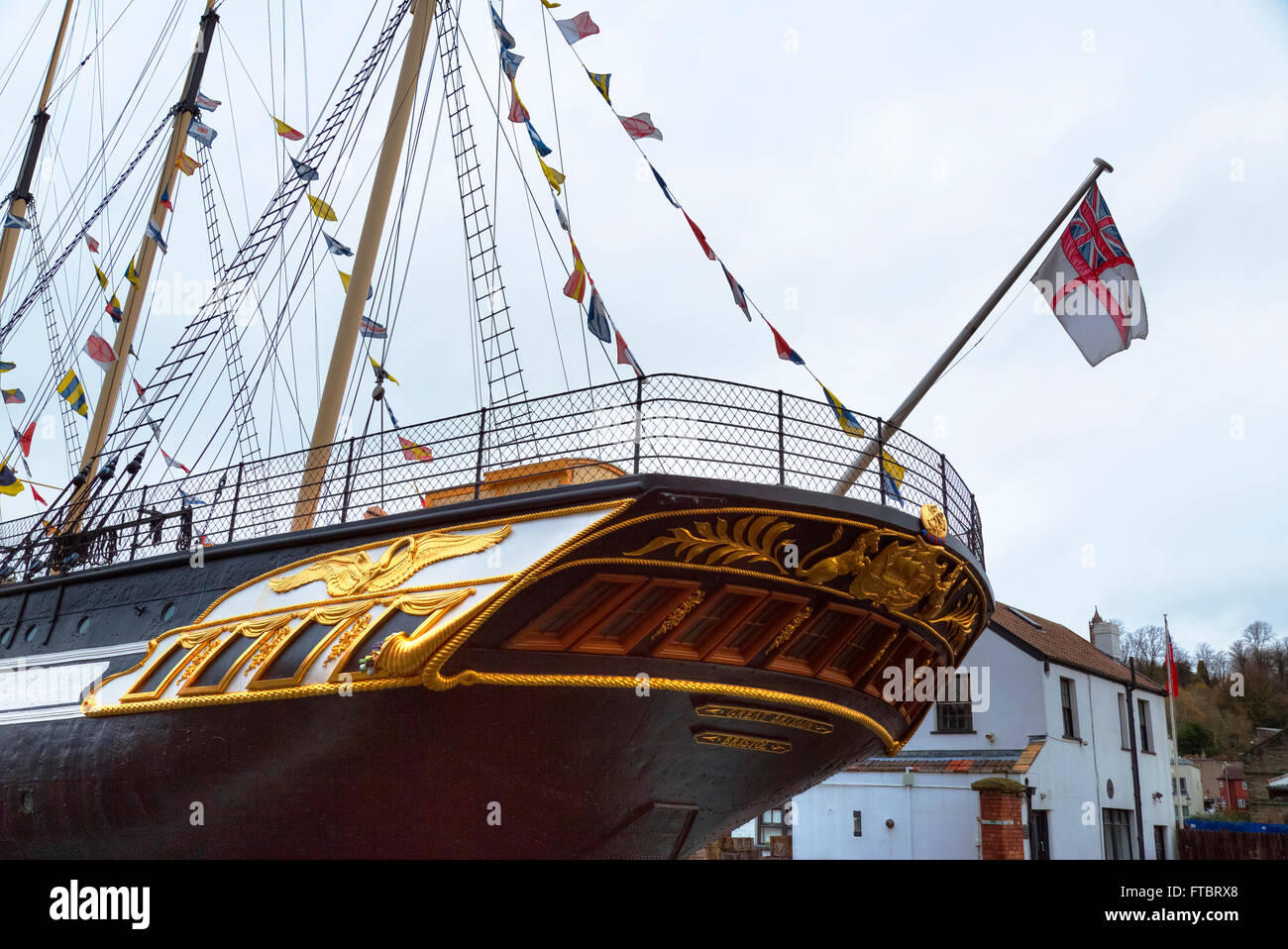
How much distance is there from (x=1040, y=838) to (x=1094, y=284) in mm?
13621

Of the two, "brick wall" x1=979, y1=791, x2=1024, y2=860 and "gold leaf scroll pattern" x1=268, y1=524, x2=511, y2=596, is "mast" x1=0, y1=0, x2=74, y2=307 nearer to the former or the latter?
"gold leaf scroll pattern" x1=268, y1=524, x2=511, y2=596

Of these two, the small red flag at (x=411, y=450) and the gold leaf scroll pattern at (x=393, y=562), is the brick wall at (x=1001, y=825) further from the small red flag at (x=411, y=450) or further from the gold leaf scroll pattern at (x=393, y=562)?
the gold leaf scroll pattern at (x=393, y=562)

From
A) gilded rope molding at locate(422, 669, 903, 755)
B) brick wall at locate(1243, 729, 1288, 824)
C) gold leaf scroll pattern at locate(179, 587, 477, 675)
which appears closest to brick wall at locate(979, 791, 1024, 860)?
gilded rope molding at locate(422, 669, 903, 755)

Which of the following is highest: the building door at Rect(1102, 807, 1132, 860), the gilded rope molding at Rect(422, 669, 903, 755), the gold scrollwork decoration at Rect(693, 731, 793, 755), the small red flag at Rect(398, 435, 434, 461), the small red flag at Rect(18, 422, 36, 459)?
the small red flag at Rect(18, 422, 36, 459)

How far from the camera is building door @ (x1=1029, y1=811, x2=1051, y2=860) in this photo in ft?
68.3

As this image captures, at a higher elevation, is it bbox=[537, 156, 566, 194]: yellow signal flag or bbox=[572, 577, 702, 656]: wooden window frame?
bbox=[537, 156, 566, 194]: yellow signal flag

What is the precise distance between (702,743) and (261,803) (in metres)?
4.02

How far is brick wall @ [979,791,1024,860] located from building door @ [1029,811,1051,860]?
91 cm

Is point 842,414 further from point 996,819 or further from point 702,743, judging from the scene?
point 996,819

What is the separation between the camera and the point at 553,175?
11766mm

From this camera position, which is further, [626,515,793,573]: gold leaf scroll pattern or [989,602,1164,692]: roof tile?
[989,602,1164,692]: roof tile

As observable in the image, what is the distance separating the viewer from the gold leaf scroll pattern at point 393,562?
9.01 meters

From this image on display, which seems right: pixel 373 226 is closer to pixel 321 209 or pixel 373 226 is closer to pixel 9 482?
pixel 321 209
